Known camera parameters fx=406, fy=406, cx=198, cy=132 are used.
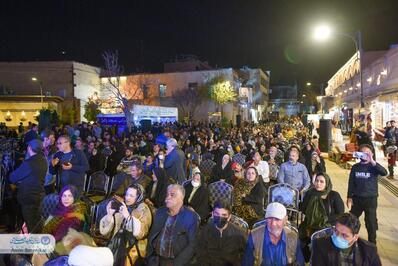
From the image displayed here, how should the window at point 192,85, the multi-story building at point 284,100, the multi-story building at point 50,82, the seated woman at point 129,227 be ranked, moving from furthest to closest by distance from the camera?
the multi-story building at point 284,100, the window at point 192,85, the multi-story building at point 50,82, the seated woman at point 129,227

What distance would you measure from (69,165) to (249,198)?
298cm

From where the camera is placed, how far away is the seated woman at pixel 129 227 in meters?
4.32

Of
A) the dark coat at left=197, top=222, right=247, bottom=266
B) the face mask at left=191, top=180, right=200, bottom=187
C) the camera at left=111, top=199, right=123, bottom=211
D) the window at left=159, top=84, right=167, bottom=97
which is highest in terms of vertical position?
the window at left=159, top=84, right=167, bottom=97

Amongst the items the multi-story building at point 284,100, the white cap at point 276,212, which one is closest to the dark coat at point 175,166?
the white cap at point 276,212

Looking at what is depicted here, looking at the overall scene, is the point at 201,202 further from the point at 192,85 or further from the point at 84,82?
the point at 84,82

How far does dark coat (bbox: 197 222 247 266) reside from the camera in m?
4.72

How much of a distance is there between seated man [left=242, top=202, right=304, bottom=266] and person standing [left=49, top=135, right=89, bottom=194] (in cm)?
341

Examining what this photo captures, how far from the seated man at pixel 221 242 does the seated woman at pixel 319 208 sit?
1.23 metres

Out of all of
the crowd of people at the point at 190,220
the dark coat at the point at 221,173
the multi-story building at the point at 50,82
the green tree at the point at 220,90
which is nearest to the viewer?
the crowd of people at the point at 190,220

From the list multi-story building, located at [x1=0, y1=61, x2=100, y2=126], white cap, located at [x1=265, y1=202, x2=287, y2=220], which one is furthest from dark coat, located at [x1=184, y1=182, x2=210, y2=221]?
multi-story building, located at [x1=0, y1=61, x2=100, y2=126]

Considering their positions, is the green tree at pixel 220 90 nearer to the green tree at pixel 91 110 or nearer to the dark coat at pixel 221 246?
the green tree at pixel 91 110

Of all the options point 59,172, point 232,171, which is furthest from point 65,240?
point 232,171

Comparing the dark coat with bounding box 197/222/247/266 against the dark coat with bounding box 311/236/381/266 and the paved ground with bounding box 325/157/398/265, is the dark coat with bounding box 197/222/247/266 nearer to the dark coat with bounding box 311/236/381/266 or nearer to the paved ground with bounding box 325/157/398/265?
the dark coat with bounding box 311/236/381/266

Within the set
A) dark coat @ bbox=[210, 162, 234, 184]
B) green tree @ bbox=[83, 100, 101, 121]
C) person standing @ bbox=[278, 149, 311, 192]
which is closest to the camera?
person standing @ bbox=[278, 149, 311, 192]
